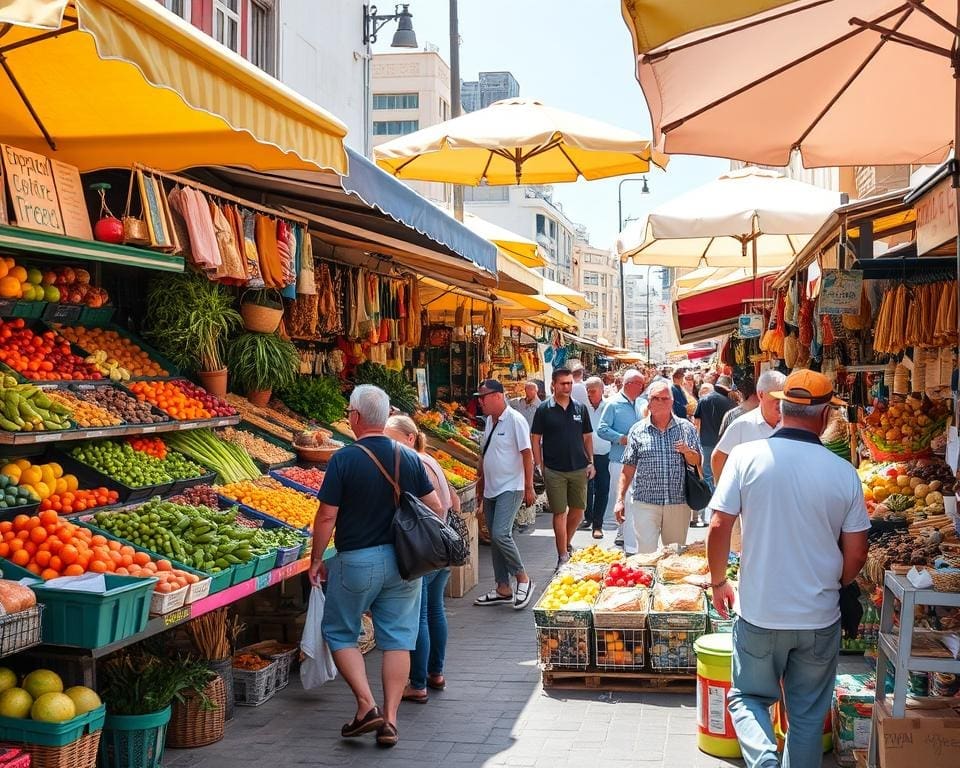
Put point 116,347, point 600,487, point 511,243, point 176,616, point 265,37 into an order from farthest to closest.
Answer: point 511,243, point 265,37, point 600,487, point 116,347, point 176,616

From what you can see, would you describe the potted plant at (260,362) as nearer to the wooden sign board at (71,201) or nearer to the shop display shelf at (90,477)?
the wooden sign board at (71,201)

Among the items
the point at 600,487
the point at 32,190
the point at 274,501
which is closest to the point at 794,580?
the point at 274,501

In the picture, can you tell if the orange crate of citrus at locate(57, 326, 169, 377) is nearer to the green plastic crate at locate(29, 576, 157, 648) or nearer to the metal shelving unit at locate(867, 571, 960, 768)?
the green plastic crate at locate(29, 576, 157, 648)

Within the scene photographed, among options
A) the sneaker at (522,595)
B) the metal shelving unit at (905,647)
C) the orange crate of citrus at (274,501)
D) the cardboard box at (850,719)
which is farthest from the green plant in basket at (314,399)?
the metal shelving unit at (905,647)

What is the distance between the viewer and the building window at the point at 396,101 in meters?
56.4

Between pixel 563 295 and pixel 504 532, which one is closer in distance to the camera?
pixel 504 532

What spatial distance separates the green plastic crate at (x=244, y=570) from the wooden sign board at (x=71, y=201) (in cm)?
226

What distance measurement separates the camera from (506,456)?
9250 millimetres

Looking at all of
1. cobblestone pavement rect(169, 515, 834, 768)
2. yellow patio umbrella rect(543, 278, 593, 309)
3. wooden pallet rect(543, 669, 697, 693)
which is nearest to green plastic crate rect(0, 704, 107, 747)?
cobblestone pavement rect(169, 515, 834, 768)

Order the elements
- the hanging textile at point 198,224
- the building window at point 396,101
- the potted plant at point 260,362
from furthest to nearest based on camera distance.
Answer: the building window at point 396,101 < the potted plant at point 260,362 < the hanging textile at point 198,224

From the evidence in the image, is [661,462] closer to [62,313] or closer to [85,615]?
[62,313]

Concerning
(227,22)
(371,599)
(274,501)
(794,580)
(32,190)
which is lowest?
(371,599)

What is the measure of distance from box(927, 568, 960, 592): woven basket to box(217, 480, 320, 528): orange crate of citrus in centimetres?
383

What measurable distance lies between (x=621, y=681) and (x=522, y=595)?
2.48 m
